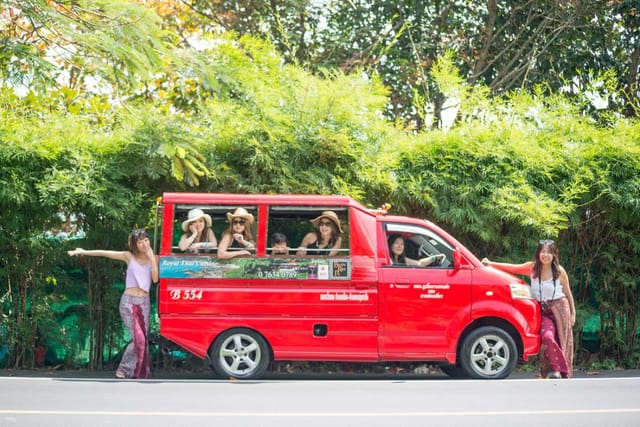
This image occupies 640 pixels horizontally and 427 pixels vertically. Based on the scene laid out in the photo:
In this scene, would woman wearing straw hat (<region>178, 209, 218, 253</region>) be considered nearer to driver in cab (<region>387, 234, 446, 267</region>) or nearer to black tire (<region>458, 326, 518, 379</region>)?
driver in cab (<region>387, 234, 446, 267</region>)

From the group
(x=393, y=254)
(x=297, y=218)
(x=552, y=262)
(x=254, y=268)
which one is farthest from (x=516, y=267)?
(x=254, y=268)

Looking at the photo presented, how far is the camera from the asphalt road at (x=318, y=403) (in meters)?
7.55

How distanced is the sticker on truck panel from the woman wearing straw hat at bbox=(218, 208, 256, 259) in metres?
0.13

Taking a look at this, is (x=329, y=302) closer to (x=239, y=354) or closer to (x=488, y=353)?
(x=239, y=354)

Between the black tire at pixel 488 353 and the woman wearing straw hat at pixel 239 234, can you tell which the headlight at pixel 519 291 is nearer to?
the black tire at pixel 488 353

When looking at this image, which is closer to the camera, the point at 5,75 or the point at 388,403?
the point at 388,403

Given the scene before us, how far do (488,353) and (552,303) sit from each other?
114 centimetres

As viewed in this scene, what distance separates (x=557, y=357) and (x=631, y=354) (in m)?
2.44

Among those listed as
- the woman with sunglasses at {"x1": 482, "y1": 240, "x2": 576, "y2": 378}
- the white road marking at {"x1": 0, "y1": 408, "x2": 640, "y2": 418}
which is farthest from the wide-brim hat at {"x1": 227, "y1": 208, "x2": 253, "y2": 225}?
the white road marking at {"x1": 0, "y1": 408, "x2": 640, "y2": 418}

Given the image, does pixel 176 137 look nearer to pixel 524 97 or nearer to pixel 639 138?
pixel 524 97

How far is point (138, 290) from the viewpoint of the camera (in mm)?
11258

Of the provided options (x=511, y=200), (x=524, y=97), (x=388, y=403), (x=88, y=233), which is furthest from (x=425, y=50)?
(x=388, y=403)

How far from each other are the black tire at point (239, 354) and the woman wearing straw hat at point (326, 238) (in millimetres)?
1127

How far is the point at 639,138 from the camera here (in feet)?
41.7
